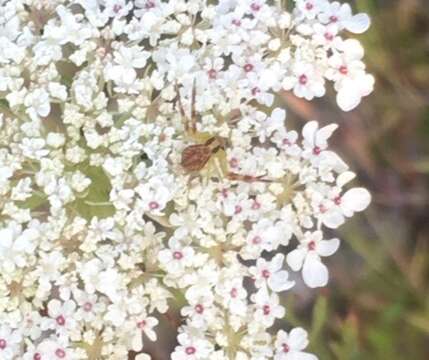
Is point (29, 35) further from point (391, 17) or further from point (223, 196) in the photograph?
point (391, 17)

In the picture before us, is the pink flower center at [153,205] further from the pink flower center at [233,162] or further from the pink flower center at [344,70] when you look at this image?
the pink flower center at [344,70]

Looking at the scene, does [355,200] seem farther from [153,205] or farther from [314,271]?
[153,205]

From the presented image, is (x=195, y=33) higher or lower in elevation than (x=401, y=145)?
higher

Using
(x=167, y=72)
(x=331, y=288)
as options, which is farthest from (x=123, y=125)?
(x=331, y=288)

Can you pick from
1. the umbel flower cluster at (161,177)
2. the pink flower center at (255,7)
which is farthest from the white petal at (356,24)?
the pink flower center at (255,7)

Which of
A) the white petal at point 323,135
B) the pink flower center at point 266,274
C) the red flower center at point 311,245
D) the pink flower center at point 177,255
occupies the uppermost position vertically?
the white petal at point 323,135

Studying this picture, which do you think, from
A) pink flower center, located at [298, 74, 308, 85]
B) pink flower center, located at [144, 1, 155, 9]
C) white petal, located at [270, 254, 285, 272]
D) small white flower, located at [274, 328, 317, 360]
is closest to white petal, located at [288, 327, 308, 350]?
small white flower, located at [274, 328, 317, 360]
